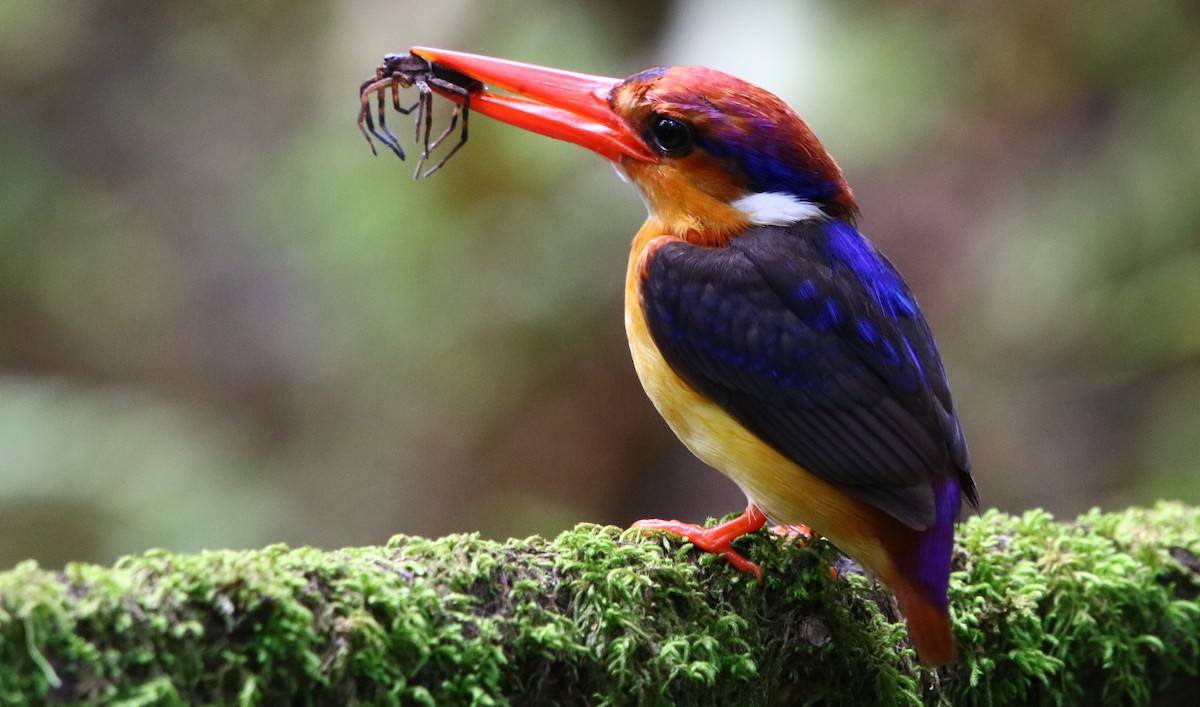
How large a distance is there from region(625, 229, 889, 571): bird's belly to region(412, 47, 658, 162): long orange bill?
1.22 feet

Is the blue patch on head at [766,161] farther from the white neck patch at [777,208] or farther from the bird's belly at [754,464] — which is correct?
the bird's belly at [754,464]

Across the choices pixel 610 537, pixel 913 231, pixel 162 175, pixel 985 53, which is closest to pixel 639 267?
pixel 610 537

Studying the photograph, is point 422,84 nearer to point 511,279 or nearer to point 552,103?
point 552,103

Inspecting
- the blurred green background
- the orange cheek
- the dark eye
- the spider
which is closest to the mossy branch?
the orange cheek

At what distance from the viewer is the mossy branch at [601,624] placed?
1653mm

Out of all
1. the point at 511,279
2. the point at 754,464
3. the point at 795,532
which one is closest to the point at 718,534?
the point at 754,464

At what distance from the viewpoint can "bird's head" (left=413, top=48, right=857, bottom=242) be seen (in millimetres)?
2842

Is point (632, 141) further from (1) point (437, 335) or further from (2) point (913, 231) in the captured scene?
(2) point (913, 231)

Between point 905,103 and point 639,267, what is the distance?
2.83 metres

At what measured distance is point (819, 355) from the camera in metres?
2.61

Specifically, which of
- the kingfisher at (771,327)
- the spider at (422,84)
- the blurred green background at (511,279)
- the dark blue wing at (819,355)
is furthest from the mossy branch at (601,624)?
the blurred green background at (511,279)

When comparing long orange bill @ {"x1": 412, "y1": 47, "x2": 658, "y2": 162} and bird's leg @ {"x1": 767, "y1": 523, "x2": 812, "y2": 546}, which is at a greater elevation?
long orange bill @ {"x1": 412, "y1": 47, "x2": 658, "y2": 162}

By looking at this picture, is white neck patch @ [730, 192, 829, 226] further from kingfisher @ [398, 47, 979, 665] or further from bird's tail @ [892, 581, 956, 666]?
bird's tail @ [892, 581, 956, 666]

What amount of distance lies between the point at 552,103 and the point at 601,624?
1469 mm
